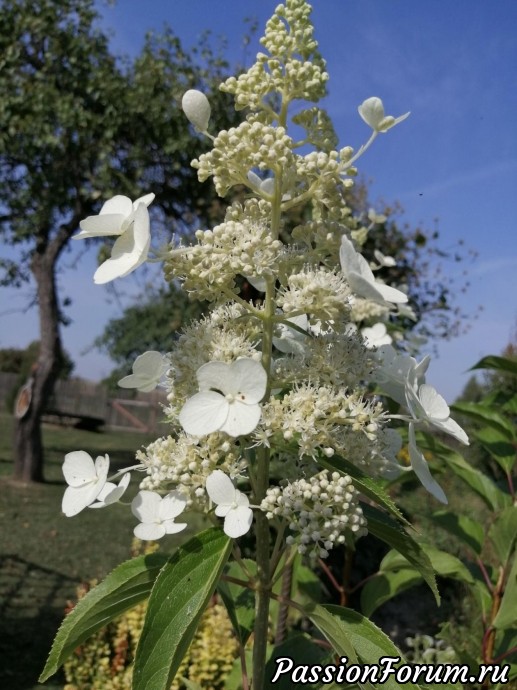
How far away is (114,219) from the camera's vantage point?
42.7 inches

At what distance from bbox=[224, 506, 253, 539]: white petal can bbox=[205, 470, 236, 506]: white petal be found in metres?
0.03

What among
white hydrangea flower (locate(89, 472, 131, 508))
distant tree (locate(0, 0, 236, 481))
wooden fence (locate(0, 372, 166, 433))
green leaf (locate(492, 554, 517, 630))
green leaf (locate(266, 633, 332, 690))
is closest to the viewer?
white hydrangea flower (locate(89, 472, 131, 508))

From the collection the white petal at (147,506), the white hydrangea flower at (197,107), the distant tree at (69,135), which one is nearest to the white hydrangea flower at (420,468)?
the white petal at (147,506)

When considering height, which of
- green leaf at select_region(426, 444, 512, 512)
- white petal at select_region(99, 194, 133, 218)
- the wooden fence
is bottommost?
green leaf at select_region(426, 444, 512, 512)

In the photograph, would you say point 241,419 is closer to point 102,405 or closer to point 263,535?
point 263,535

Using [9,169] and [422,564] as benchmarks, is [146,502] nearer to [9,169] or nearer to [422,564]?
[422,564]

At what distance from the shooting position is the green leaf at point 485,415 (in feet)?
7.04

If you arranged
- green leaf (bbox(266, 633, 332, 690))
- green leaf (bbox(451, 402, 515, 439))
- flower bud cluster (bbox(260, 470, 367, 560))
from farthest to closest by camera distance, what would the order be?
green leaf (bbox(451, 402, 515, 439))
green leaf (bbox(266, 633, 332, 690))
flower bud cluster (bbox(260, 470, 367, 560))

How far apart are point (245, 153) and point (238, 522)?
0.65m

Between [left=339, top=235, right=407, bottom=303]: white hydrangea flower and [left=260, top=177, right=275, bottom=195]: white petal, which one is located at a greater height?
[left=260, top=177, right=275, bottom=195]: white petal

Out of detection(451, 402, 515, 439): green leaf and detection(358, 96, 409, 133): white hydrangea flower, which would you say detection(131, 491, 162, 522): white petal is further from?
detection(451, 402, 515, 439): green leaf

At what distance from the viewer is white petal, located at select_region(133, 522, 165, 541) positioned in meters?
1.12

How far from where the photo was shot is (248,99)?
1.23m

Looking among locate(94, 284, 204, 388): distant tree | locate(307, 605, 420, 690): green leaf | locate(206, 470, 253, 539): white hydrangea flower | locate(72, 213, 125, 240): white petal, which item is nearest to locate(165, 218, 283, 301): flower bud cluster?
locate(72, 213, 125, 240): white petal
